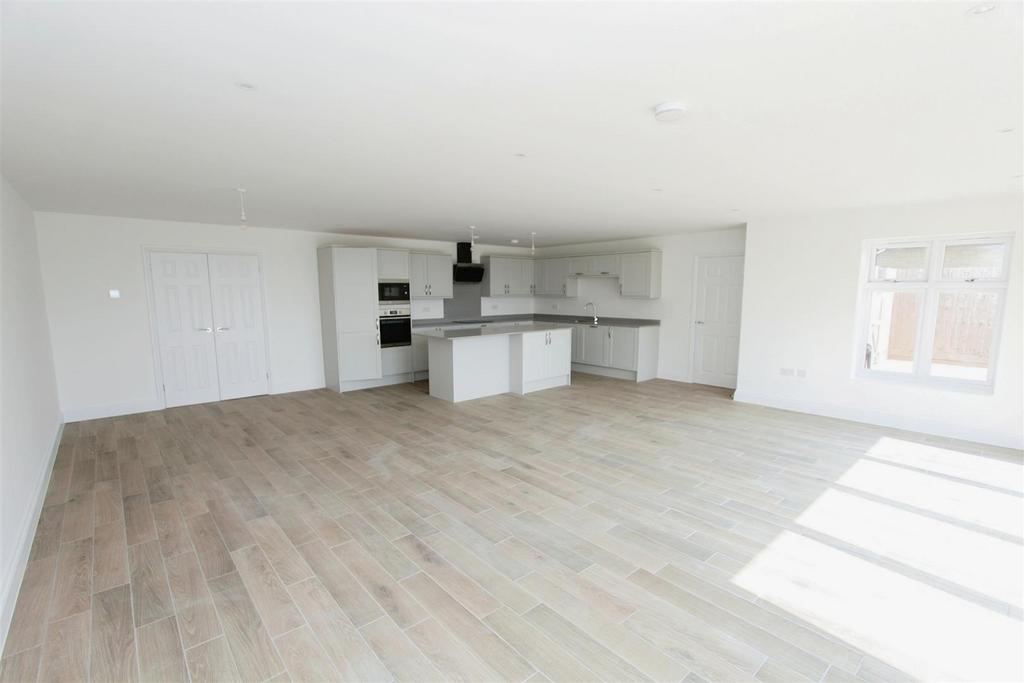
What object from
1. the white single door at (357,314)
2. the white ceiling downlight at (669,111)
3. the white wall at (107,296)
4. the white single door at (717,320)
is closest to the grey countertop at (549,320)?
the white single door at (717,320)


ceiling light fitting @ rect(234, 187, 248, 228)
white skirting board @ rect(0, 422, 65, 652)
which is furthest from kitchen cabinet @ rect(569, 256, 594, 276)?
white skirting board @ rect(0, 422, 65, 652)

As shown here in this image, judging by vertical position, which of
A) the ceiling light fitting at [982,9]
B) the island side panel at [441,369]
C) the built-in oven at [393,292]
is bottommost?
the island side panel at [441,369]

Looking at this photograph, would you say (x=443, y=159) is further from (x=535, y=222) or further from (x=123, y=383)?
(x=123, y=383)

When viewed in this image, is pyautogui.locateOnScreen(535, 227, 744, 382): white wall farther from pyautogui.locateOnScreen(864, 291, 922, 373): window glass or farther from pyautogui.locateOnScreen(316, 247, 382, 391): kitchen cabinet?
pyautogui.locateOnScreen(316, 247, 382, 391): kitchen cabinet

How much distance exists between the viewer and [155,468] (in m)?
4.01

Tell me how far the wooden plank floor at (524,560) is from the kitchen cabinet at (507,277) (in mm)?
4621

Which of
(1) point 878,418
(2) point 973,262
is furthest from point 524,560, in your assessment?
(2) point 973,262

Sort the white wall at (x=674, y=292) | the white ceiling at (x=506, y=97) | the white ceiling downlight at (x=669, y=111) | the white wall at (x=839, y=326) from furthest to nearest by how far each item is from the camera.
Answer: the white wall at (x=674, y=292), the white wall at (x=839, y=326), the white ceiling downlight at (x=669, y=111), the white ceiling at (x=506, y=97)

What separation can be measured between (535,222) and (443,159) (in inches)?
119

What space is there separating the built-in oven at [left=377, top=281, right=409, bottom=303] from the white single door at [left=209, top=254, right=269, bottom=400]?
168cm

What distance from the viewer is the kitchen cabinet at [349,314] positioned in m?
6.62

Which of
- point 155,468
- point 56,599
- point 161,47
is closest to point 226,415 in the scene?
point 155,468

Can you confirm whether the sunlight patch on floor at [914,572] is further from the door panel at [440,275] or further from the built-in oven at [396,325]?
the door panel at [440,275]

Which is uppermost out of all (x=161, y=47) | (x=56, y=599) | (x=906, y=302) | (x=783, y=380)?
(x=161, y=47)
